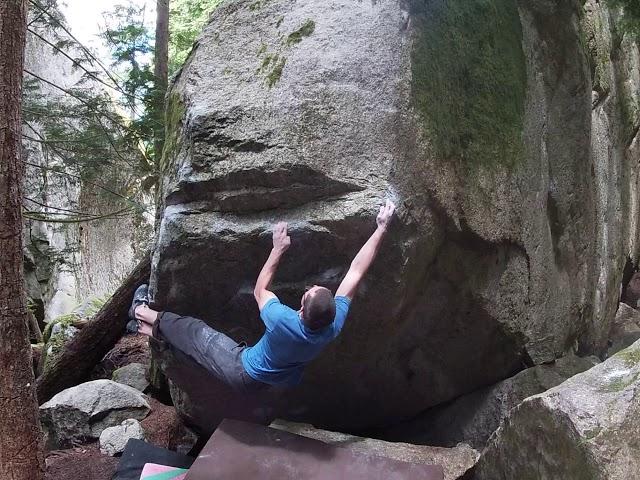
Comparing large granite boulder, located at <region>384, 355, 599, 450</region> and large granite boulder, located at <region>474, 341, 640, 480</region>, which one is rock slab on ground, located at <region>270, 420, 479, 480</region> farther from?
large granite boulder, located at <region>384, 355, 599, 450</region>

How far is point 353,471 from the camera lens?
3.94 meters

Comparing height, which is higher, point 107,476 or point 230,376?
point 230,376

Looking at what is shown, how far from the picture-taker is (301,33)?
4668 millimetres

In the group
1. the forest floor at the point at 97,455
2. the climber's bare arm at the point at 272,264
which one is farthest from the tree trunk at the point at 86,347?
the climber's bare arm at the point at 272,264

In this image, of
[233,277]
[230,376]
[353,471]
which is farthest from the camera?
[233,277]

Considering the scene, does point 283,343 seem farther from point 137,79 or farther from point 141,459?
point 137,79

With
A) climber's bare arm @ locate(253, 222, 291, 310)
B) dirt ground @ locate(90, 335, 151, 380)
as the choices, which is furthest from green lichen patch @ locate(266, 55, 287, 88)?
dirt ground @ locate(90, 335, 151, 380)

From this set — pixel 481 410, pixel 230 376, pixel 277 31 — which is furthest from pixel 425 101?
pixel 481 410

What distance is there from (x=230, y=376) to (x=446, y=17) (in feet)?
10.6

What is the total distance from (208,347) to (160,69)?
630 cm

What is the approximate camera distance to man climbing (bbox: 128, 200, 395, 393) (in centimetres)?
386

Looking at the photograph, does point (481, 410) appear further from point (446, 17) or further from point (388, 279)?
point (446, 17)

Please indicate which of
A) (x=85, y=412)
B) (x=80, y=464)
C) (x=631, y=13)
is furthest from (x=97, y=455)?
(x=631, y=13)

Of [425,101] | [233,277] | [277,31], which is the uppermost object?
[277,31]
